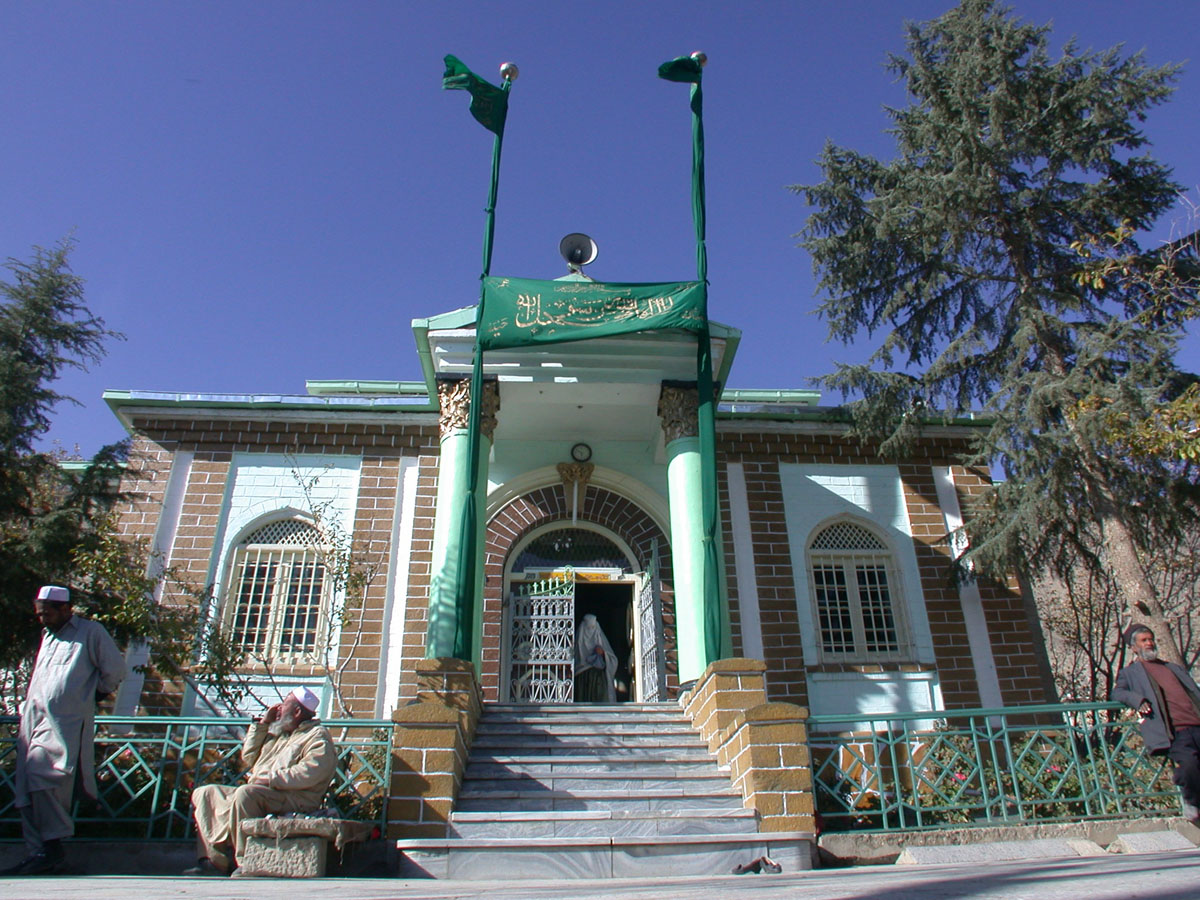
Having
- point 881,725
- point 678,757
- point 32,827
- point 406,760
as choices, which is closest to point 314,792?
point 406,760

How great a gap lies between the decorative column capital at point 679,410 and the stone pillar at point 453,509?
216 cm

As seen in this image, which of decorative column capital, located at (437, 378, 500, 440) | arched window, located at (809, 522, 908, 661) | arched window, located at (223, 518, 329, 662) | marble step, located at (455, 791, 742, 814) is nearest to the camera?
marble step, located at (455, 791, 742, 814)

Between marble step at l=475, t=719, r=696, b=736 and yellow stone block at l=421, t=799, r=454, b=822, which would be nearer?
yellow stone block at l=421, t=799, r=454, b=822

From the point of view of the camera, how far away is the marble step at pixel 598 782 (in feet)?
23.6

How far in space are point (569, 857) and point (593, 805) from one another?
1.15 metres

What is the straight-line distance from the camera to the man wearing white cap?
5.39 meters

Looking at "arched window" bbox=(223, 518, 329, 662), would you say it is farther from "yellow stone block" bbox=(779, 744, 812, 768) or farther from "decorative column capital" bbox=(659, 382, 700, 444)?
"yellow stone block" bbox=(779, 744, 812, 768)

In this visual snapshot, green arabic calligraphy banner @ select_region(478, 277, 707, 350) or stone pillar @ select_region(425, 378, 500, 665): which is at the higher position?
green arabic calligraphy banner @ select_region(478, 277, 707, 350)

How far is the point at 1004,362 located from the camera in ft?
38.0

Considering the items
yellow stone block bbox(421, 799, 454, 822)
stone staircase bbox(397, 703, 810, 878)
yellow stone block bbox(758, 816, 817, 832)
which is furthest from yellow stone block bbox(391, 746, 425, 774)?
yellow stone block bbox(758, 816, 817, 832)

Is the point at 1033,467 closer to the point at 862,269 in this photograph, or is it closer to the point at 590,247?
the point at 862,269

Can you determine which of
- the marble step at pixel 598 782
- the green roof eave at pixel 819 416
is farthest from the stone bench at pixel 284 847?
the green roof eave at pixel 819 416

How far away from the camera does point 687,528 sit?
9820 millimetres

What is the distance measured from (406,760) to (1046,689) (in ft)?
30.3
